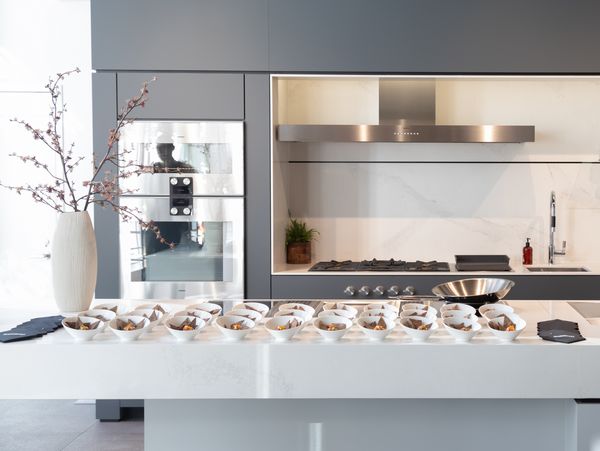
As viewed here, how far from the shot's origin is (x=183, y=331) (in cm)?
191

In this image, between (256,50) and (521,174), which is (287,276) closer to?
(256,50)

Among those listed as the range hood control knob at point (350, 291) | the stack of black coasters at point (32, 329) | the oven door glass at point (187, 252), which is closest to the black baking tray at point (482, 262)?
the range hood control knob at point (350, 291)

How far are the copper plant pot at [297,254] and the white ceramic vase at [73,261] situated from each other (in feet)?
6.52

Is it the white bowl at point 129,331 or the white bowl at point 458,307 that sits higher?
the white bowl at point 458,307

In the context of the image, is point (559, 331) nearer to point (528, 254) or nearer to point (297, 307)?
point (297, 307)

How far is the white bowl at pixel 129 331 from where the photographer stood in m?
1.91

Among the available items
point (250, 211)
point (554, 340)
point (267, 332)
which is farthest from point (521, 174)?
point (267, 332)

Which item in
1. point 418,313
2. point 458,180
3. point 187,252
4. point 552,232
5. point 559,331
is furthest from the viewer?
point 458,180

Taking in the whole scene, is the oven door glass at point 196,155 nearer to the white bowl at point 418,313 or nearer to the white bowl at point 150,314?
the white bowl at point 150,314

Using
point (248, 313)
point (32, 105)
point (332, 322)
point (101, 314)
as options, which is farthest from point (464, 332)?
point (32, 105)

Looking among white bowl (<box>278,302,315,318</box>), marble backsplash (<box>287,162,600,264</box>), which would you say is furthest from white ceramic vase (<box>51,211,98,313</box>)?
marble backsplash (<box>287,162,600,264</box>)

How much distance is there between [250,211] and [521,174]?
1.91m

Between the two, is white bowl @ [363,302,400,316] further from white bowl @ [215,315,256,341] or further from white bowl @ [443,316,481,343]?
white bowl @ [215,315,256,341]

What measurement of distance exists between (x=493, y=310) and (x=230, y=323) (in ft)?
2.91
